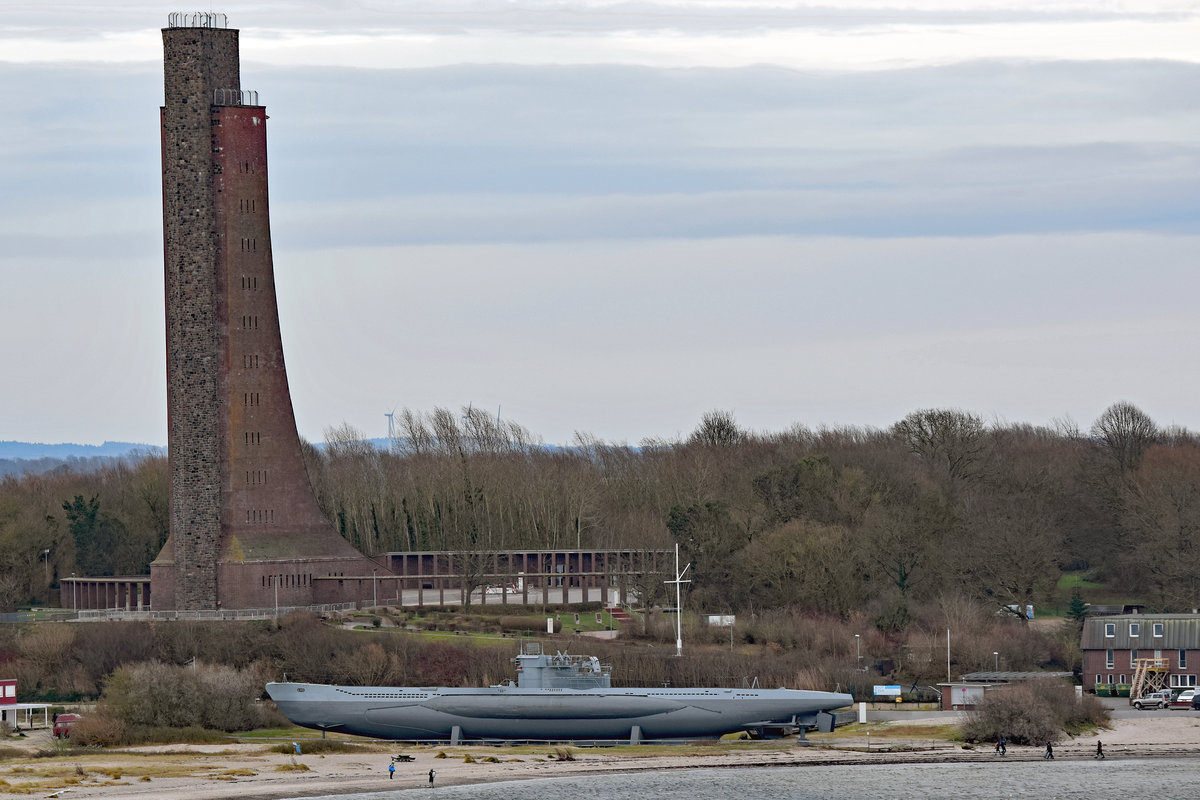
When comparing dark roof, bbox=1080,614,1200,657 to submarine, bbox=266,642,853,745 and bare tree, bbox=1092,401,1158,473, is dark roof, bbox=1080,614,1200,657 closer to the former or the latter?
submarine, bbox=266,642,853,745

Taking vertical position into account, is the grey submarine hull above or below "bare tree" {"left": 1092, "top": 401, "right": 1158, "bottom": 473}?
below

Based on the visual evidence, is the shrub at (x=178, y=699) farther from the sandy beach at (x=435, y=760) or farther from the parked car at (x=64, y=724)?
the sandy beach at (x=435, y=760)

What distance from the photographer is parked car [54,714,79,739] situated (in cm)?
8838

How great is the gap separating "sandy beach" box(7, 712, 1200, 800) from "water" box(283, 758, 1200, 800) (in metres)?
0.66

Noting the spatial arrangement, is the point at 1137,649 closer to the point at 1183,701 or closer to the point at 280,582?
the point at 1183,701

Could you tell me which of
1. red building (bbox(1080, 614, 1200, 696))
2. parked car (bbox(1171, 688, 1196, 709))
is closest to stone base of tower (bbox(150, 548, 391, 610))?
red building (bbox(1080, 614, 1200, 696))

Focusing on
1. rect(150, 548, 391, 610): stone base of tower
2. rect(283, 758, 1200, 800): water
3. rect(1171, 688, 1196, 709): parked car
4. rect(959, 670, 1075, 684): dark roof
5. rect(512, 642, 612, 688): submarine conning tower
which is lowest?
rect(283, 758, 1200, 800): water

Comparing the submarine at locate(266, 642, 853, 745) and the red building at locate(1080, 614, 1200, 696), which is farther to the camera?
the red building at locate(1080, 614, 1200, 696)

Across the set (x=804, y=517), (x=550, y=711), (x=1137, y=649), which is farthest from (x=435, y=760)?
(x=804, y=517)

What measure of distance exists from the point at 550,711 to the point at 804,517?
131 ft

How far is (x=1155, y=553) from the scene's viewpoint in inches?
4815

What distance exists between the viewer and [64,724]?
8925 cm

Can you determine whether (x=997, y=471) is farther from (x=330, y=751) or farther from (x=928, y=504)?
(x=330, y=751)

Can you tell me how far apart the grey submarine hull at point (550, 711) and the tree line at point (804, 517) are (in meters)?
23.6
